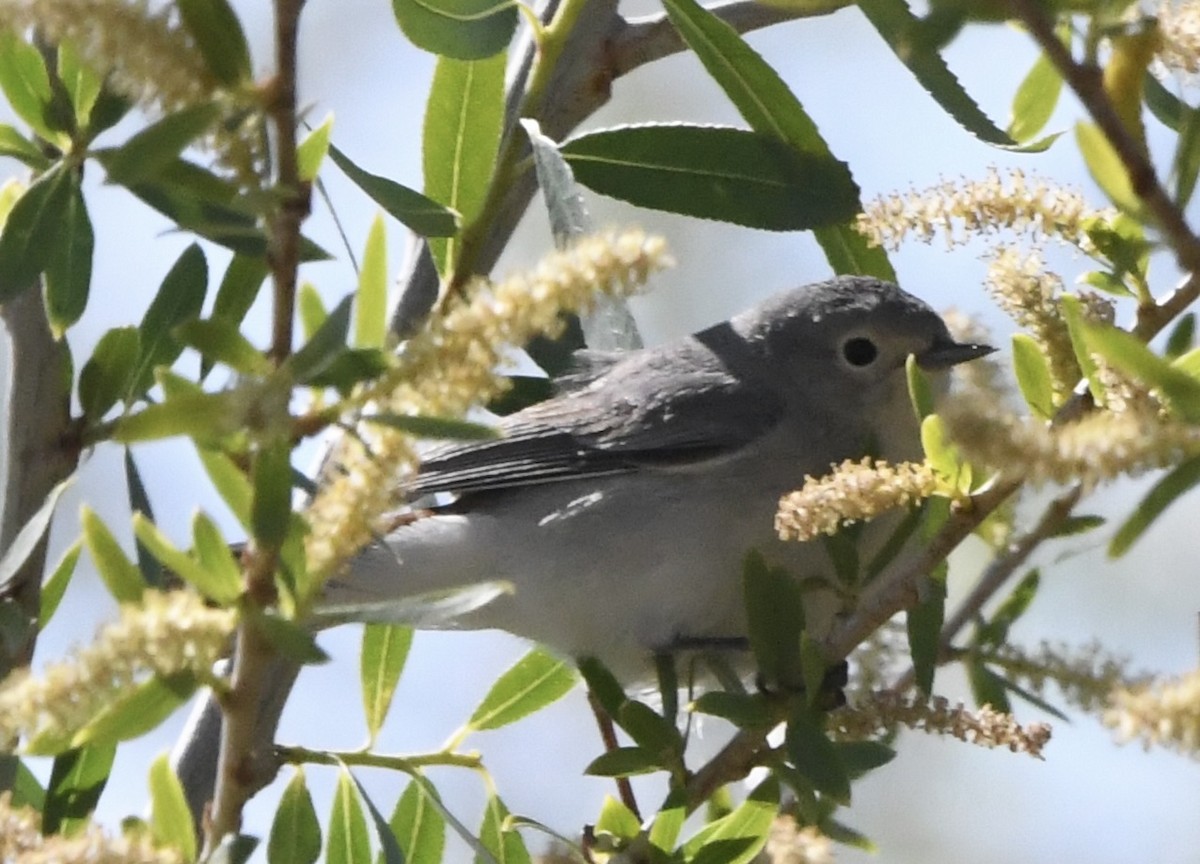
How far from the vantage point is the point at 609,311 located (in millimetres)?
1568

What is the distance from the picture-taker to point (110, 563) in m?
0.89

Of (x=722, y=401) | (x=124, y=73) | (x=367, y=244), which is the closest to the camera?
(x=124, y=73)

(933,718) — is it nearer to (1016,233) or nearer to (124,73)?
(1016,233)

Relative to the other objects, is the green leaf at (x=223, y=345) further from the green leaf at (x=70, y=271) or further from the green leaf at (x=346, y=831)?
the green leaf at (x=346, y=831)

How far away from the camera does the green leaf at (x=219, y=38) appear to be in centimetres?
78

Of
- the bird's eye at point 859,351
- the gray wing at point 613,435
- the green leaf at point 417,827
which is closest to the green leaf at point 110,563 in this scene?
the green leaf at point 417,827

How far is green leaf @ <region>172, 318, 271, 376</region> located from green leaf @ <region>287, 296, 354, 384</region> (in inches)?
0.8

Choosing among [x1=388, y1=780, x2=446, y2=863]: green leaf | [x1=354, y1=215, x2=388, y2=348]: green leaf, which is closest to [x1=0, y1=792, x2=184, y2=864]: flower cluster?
[x1=354, y1=215, x2=388, y2=348]: green leaf

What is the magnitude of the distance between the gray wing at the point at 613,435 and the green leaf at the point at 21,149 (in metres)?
0.98

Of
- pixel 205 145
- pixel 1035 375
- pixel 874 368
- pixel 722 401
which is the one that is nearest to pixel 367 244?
pixel 205 145

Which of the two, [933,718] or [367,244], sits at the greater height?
[367,244]

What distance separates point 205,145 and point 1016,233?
0.61 m

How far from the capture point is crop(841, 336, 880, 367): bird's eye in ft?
7.83

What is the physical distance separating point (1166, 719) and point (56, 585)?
100 cm
